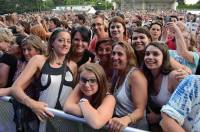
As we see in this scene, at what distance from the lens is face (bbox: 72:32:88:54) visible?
5.62 meters

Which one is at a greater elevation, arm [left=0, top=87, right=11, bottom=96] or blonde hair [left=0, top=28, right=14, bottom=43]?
blonde hair [left=0, top=28, right=14, bottom=43]

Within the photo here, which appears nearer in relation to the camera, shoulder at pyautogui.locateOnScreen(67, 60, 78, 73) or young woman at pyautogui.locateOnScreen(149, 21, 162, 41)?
shoulder at pyautogui.locateOnScreen(67, 60, 78, 73)

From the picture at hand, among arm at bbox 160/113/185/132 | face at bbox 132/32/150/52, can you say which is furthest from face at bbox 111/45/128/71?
arm at bbox 160/113/185/132

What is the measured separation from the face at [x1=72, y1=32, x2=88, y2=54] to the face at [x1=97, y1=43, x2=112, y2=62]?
303 mm

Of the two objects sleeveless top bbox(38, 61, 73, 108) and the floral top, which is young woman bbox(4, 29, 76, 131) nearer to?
sleeveless top bbox(38, 61, 73, 108)

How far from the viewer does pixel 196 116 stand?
307 centimetres

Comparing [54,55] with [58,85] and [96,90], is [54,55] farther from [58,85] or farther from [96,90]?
[96,90]

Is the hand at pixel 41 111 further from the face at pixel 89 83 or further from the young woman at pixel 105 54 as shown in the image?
the young woman at pixel 105 54

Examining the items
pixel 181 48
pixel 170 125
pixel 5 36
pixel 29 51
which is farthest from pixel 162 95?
pixel 5 36

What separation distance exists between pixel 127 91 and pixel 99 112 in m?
0.59

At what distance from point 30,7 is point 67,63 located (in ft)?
253

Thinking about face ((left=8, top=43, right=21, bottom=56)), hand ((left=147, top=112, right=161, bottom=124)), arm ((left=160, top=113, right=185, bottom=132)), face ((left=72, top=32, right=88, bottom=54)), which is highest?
face ((left=72, top=32, right=88, bottom=54))

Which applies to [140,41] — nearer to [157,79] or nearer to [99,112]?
[157,79]

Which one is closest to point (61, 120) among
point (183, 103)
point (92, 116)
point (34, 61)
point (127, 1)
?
point (92, 116)
